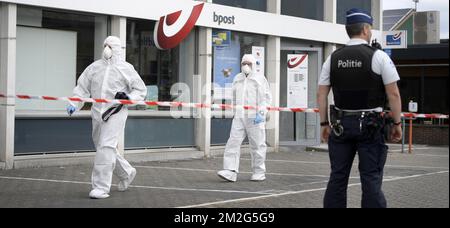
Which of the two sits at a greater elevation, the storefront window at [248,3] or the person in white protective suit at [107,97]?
the storefront window at [248,3]

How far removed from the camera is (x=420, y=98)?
24828 millimetres

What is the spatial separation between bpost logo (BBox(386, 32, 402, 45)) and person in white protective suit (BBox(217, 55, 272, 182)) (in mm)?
8484

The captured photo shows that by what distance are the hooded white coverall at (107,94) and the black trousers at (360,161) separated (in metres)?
3.50

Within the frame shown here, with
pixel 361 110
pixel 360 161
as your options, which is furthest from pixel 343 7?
pixel 360 161

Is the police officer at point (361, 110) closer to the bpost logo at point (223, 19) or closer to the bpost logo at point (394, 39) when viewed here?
the bpost logo at point (223, 19)

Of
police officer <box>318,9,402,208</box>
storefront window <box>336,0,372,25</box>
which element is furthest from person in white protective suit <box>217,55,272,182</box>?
storefront window <box>336,0,372,25</box>

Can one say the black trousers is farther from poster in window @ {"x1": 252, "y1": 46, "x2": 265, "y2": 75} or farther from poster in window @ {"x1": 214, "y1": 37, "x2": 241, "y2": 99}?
poster in window @ {"x1": 252, "y1": 46, "x2": 265, "y2": 75}

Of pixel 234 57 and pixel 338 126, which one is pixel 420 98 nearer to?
pixel 234 57

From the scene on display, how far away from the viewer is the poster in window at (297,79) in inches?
708

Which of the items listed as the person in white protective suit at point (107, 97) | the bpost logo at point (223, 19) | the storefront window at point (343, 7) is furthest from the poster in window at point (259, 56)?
the person in white protective suit at point (107, 97)

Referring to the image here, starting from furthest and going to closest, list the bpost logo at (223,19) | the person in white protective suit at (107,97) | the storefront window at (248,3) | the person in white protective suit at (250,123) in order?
the storefront window at (248,3) < the bpost logo at (223,19) < the person in white protective suit at (250,123) < the person in white protective suit at (107,97)

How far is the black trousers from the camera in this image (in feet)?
19.9

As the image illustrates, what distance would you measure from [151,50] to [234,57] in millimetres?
2519

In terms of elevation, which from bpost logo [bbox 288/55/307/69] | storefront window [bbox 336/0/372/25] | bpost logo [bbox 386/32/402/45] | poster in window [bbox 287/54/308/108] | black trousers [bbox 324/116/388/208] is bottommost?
black trousers [bbox 324/116/388/208]
